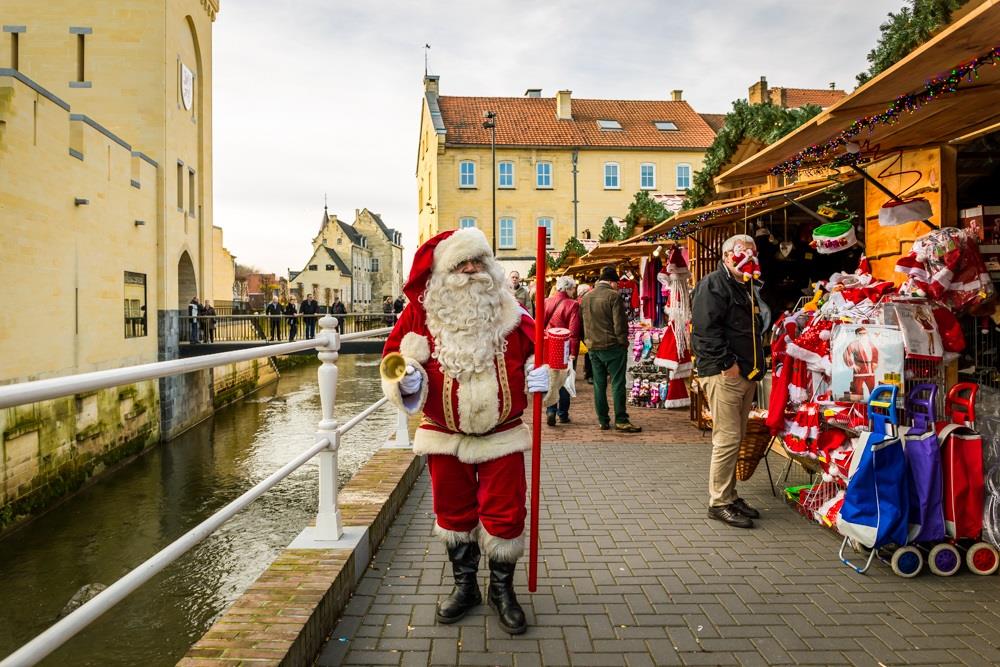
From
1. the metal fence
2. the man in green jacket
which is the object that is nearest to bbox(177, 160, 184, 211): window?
the metal fence

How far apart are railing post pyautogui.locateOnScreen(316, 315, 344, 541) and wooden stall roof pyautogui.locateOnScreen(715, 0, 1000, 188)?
2821mm

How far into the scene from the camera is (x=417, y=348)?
316 cm

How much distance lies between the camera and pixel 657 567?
3.77 meters

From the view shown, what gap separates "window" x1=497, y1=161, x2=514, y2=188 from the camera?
37219 mm

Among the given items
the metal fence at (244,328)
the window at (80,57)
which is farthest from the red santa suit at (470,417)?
the window at (80,57)

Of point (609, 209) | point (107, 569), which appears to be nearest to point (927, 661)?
point (107, 569)

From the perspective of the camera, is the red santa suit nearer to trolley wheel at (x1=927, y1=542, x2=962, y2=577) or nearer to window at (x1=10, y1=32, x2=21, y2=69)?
trolley wheel at (x1=927, y1=542, x2=962, y2=577)

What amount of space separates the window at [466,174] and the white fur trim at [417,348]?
113 ft

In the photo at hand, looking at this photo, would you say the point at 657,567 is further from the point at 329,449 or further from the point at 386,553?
the point at 329,449

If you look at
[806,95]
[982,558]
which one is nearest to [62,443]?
[982,558]

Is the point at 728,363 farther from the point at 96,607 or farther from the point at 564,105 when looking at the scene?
the point at 564,105

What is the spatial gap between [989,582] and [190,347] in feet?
74.6

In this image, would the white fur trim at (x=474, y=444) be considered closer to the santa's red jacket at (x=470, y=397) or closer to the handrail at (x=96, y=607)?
the santa's red jacket at (x=470, y=397)

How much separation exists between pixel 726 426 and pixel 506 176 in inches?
1336
